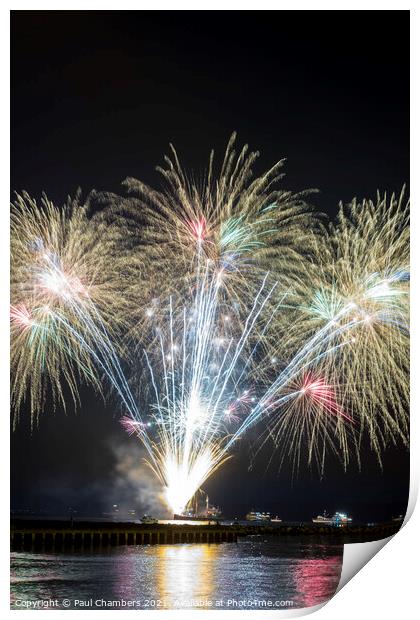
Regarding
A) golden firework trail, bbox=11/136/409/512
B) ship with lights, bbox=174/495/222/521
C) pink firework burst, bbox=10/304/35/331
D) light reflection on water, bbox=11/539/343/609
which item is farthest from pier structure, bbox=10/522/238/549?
pink firework burst, bbox=10/304/35/331

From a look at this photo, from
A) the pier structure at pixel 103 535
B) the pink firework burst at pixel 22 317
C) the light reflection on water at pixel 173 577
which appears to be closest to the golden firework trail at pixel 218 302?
the pink firework burst at pixel 22 317

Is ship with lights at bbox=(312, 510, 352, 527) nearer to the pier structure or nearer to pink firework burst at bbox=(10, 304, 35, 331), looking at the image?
the pier structure

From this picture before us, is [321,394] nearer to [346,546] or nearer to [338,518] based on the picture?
[346,546]

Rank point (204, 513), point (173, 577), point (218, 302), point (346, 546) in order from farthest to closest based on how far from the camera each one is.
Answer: point (204, 513) → point (173, 577) → point (218, 302) → point (346, 546)

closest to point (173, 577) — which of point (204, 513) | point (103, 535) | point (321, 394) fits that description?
point (204, 513)

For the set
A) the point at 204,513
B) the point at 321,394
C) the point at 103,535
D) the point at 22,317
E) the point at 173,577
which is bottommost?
the point at 103,535

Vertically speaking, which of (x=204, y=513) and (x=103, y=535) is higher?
(x=204, y=513)

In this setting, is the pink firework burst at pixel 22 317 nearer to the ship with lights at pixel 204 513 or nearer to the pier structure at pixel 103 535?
the ship with lights at pixel 204 513

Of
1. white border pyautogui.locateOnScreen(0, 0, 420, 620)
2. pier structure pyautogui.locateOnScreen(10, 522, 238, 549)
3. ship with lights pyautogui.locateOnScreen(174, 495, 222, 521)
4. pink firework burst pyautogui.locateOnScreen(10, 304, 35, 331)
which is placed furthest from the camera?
pier structure pyautogui.locateOnScreen(10, 522, 238, 549)
